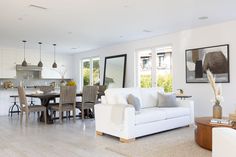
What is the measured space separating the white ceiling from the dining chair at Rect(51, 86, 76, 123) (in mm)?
1657

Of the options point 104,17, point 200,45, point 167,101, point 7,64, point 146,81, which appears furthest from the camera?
point 7,64

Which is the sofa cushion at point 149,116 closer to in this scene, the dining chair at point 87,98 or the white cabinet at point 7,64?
the dining chair at point 87,98

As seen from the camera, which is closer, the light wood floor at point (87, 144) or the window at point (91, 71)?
the light wood floor at point (87, 144)

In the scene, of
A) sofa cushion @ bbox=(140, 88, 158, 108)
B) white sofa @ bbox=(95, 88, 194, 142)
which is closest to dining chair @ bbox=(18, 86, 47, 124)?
white sofa @ bbox=(95, 88, 194, 142)

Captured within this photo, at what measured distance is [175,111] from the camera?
4.81 m

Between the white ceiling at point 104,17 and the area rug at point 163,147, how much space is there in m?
2.54

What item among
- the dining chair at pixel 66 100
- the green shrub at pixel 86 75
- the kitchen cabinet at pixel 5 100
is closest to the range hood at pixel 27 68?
the kitchen cabinet at pixel 5 100

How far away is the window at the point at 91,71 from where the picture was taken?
9.83 m

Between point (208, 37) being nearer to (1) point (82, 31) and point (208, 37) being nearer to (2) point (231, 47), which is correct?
(2) point (231, 47)

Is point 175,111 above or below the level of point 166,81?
below

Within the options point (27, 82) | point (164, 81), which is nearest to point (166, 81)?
point (164, 81)

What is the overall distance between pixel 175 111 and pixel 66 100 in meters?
2.92

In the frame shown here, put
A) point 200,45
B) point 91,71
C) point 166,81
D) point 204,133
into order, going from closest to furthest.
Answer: point 204,133 < point 200,45 < point 166,81 < point 91,71

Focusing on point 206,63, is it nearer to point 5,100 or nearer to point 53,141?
point 53,141
